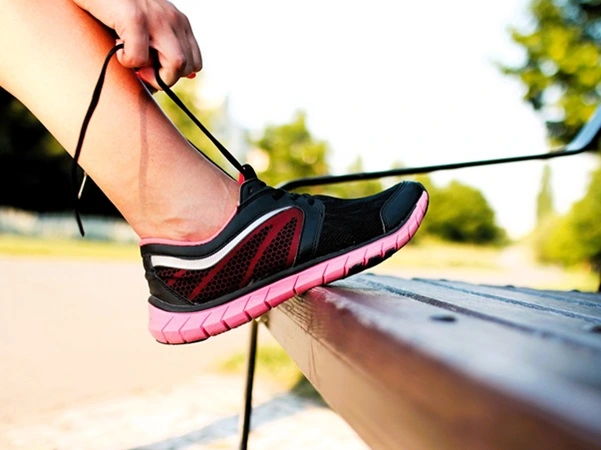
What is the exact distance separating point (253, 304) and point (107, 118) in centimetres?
29

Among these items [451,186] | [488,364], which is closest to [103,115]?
[488,364]

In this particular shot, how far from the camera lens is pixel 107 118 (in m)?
0.81

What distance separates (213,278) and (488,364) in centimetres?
58

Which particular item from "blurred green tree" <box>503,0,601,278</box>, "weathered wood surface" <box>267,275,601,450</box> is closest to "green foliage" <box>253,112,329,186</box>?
"blurred green tree" <box>503,0,601,278</box>

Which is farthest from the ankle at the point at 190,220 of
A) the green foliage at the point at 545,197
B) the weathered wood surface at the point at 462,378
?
the green foliage at the point at 545,197

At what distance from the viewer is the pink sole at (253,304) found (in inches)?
31.9

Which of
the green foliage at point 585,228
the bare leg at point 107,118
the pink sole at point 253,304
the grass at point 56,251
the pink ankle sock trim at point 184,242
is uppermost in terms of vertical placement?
the bare leg at point 107,118

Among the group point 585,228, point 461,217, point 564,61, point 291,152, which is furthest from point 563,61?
point 461,217

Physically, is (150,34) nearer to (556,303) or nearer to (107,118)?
(107,118)

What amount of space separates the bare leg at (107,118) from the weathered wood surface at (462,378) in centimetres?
34

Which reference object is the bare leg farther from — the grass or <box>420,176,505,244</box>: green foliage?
<box>420,176,505,244</box>: green foliage

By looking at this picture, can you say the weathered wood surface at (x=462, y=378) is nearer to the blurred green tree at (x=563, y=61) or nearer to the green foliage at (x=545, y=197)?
the blurred green tree at (x=563, y=61)

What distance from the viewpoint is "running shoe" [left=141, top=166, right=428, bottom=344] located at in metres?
0.82

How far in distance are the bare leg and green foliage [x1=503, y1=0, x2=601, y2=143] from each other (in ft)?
20.8
